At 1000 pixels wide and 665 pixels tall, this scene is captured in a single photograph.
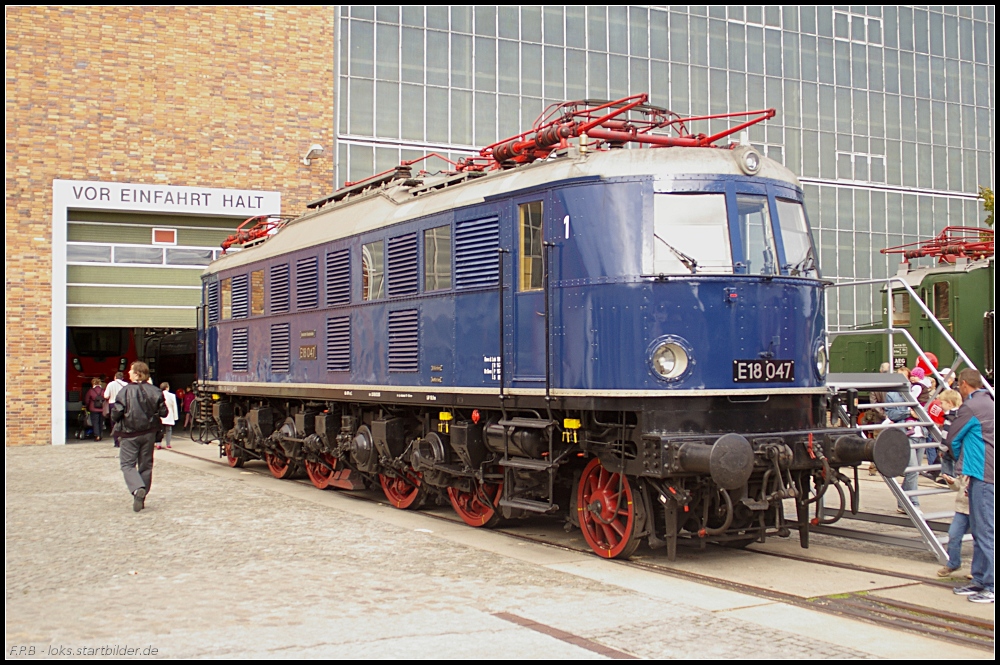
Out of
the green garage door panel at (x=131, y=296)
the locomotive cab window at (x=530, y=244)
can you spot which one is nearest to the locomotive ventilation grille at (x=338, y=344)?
the locomotive cab window at (x=530, y=244)

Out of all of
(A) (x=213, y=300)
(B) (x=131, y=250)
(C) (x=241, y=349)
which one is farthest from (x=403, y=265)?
(B) (x=131, y=250)

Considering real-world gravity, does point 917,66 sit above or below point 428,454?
above

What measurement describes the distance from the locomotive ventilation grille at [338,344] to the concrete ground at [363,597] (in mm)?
2251

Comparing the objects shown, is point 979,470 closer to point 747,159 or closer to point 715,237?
point 715,237

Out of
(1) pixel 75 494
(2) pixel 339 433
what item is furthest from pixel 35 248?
(2) pixel 339 433

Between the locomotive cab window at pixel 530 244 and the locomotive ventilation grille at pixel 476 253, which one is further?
the locomotive ventilation grille at pixel 476 253

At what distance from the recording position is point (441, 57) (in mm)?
27250

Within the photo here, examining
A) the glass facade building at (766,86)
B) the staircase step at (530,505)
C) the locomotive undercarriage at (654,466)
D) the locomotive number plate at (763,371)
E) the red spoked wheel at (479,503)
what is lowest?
the red spoked wheel at (479,503)

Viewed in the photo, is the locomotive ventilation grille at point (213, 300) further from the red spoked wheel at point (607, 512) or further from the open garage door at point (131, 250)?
the red spoked wheel at point (607, 512)

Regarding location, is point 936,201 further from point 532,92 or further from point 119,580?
point 119,580

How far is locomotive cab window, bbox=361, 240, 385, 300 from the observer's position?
1260 cm

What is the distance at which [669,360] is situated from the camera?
8.80m

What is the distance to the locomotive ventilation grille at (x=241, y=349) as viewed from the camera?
1709 cm

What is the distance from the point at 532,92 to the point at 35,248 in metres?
13.8
